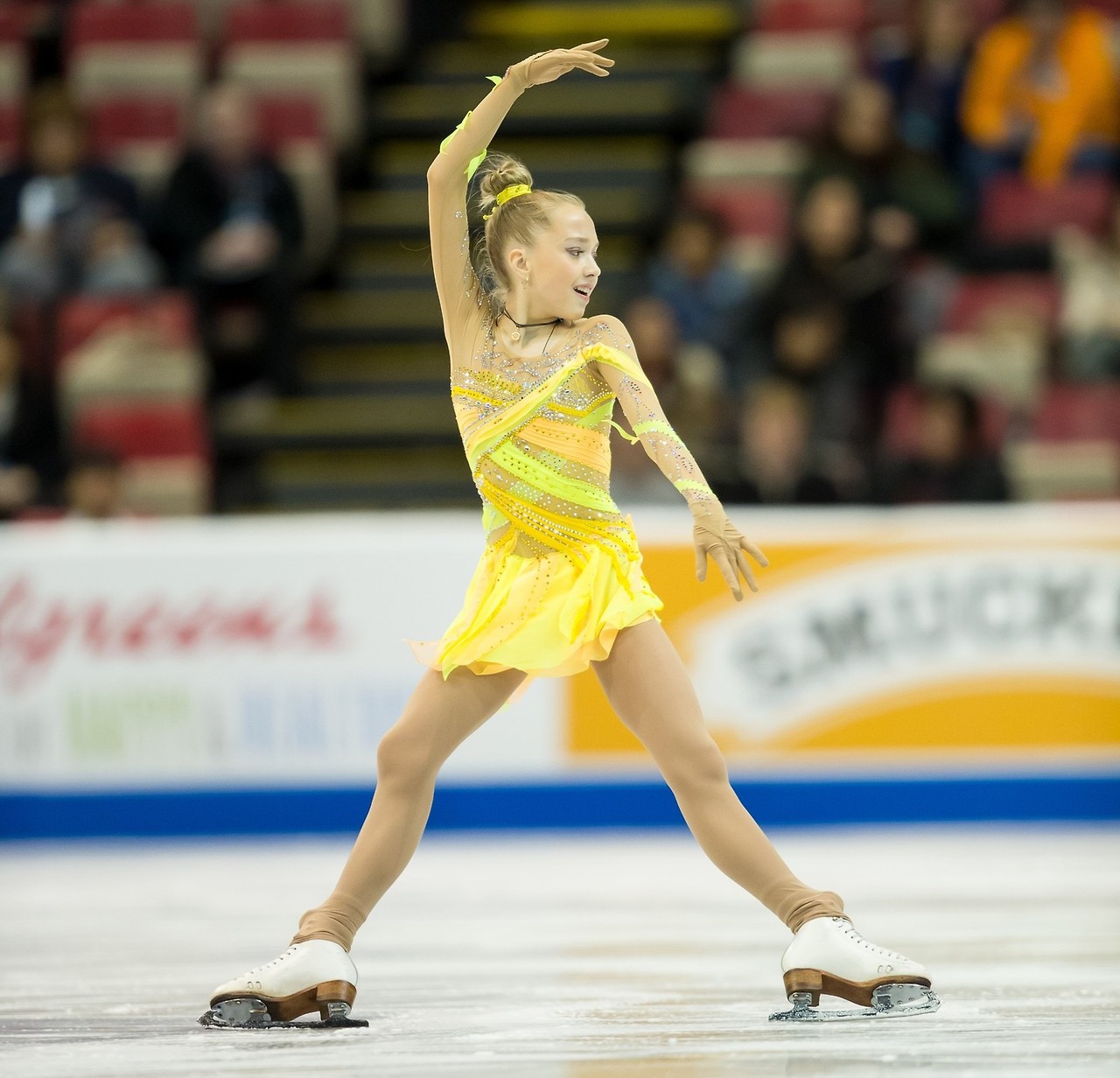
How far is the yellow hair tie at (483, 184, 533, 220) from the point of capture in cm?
352

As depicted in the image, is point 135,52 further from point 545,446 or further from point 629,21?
point 545,446

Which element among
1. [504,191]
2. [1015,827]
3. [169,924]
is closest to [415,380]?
[1015,827]

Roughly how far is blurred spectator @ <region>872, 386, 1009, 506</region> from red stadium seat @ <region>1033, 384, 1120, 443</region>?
2.08 ft

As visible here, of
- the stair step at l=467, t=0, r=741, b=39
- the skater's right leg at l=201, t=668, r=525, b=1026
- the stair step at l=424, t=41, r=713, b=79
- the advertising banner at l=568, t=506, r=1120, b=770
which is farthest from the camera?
the stair step at l=467, t=0, r=741, b=39

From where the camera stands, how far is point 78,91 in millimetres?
9570

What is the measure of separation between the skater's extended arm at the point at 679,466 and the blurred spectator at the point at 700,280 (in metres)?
4.68

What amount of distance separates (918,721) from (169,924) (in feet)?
9.11

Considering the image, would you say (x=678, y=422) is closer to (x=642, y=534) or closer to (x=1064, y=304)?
(x=642, y=534)

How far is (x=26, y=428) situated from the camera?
778 cm

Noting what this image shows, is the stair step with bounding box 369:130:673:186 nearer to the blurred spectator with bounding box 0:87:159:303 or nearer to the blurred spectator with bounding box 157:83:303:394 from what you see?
the blurred spectator with bounding box 157:83:303:394

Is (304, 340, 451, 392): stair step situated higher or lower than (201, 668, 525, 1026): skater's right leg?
higher

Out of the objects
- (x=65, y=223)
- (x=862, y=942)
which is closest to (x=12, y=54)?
(x=65, y=223)

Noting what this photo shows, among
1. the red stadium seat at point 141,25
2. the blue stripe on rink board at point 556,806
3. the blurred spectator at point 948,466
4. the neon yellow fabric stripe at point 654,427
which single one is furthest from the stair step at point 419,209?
the neon yellow fabric stripe at point 654,427

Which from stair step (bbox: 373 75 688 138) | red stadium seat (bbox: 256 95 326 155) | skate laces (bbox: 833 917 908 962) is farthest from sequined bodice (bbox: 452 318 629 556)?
stair step (bbox: 373 75 688 138)
